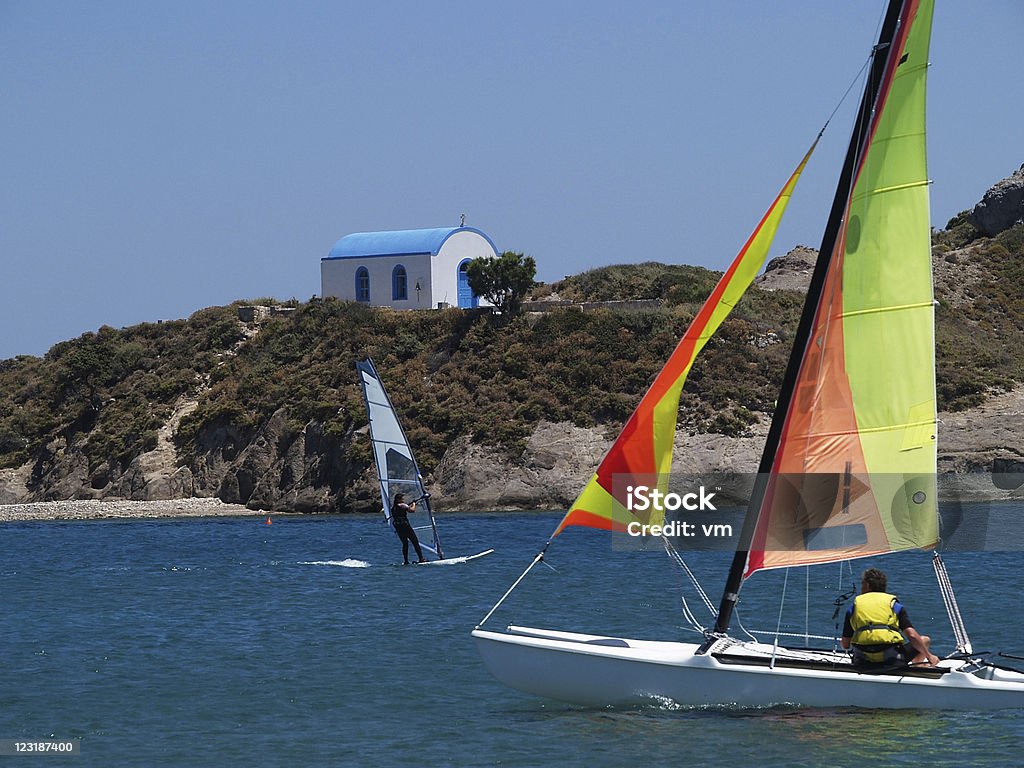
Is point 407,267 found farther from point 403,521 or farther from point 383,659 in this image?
point 383,659

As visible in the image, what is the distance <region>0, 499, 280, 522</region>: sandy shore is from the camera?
69.8m

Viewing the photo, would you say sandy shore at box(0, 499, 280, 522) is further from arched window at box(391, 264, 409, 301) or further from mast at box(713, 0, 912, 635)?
mast at box(713, 0, 912, 635)

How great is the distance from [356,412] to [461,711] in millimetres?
55469

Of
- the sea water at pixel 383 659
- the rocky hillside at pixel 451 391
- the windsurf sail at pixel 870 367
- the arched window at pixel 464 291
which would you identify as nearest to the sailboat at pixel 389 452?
the sea water at pixel 383 659

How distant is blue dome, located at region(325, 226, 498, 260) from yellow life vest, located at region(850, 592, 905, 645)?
70.7 m

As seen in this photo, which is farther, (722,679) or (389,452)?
(389,452)

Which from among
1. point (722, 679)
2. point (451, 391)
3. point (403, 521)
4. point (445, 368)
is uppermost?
point (445, 368)

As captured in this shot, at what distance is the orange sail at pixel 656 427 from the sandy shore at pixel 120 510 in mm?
56407

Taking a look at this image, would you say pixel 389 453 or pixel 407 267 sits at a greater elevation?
pixel 407 267

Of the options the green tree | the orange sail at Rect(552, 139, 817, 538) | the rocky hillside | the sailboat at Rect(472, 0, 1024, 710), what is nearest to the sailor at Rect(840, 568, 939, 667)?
the sailboat at Rect(472, 0, 1024, 710)

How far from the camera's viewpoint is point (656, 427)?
51.7 ft

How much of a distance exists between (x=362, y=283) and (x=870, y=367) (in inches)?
2930

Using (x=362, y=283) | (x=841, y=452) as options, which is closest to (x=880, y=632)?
(x=841, y=452)

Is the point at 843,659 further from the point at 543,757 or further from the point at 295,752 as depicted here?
the point at 295,752
